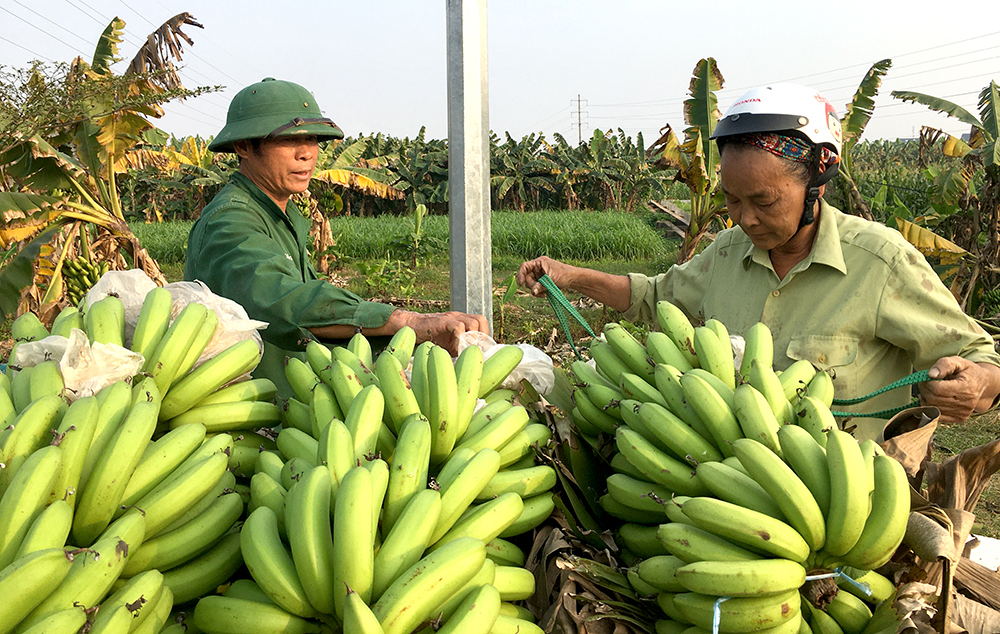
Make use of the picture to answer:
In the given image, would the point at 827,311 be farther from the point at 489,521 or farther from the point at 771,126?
the point at 489,521

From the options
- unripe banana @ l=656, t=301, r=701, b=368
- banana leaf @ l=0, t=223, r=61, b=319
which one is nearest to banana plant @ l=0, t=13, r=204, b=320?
banana leaf @ l=0, t=223, r=61, b=319

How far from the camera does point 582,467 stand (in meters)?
1.96

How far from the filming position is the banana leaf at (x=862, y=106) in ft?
28.2

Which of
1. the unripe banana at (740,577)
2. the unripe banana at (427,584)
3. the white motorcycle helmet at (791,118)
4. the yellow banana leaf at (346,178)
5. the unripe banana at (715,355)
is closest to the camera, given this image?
the unripe banana at (427,584)

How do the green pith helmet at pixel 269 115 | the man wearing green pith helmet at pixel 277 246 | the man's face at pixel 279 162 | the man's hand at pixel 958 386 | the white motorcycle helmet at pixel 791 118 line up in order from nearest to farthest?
the man's hand at pixel 958 386, the white motorcycle helmet at pixel 791 118, the man wearing green pith helmet at pixel 277 246, the green pith helmet at pixel 269 115, the man's face at pixel 279 162

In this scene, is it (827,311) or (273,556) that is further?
(827,311)

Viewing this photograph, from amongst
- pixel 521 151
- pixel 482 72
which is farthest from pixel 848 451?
pixel 521 151

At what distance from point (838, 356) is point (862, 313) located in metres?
0.19

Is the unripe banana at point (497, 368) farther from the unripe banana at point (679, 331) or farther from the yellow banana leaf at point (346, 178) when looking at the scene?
the yellow banana leaf at point (346, 178)

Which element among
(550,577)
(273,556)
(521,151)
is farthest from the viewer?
(521,151)

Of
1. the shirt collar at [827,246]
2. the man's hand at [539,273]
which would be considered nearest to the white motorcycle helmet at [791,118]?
the shirt collar at [827,246]

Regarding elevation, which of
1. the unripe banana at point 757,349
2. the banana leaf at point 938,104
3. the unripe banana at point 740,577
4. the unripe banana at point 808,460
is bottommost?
the unripe banana at point 740,577

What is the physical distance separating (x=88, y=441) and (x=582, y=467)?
4.02ft

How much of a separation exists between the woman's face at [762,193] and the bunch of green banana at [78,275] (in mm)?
8419
